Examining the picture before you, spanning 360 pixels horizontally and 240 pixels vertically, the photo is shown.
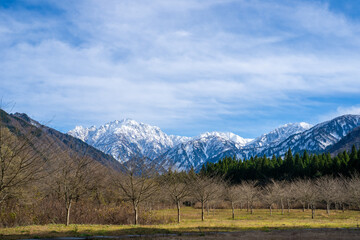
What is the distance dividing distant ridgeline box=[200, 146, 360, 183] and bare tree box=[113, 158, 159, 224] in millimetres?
44690

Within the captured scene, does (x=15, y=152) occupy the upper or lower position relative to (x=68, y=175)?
upper

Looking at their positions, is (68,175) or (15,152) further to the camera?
(68,175)

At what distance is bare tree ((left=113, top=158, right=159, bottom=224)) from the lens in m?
33.6

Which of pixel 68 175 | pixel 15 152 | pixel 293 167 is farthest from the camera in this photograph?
pixel 293 167

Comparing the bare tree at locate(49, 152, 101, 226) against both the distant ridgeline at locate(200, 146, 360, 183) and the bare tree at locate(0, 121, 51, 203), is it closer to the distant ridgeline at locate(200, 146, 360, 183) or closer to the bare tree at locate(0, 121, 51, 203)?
the bare tree at locate(0, 121, 51, 203)

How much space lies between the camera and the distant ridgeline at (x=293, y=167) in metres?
88.6

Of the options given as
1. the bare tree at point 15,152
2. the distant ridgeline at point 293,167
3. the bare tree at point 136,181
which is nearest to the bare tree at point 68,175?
the bare tree at point 136,181

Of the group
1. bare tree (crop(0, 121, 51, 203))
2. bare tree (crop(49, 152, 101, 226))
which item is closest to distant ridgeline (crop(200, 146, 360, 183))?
bare tree (crop(49, 152, 101, 226))

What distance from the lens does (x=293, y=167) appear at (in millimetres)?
103062

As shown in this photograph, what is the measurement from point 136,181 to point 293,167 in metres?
82.2

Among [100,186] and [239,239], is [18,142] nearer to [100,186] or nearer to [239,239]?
[239,239]

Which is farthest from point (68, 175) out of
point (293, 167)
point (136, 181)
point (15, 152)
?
point (293, 167)

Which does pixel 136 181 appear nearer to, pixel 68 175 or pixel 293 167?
pixel 68 175

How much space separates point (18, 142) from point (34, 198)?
46.7 ft
